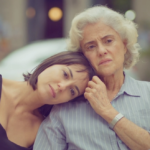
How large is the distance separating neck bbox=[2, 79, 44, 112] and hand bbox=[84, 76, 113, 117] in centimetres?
45

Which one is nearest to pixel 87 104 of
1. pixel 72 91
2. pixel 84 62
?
pixel 72 91

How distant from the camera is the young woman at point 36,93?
7.94 ft

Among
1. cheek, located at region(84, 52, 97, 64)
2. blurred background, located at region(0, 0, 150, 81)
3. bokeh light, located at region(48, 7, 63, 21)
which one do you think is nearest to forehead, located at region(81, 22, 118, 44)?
cheek, located at region(84, 52, 97, 64)

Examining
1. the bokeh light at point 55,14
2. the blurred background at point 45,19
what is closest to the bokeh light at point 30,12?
the blurred background at point 45,19

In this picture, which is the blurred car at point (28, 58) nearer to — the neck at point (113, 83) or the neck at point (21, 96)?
the neck at point (21, 96)

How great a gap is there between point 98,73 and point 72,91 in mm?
276

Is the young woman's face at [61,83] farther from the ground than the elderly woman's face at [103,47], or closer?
closer

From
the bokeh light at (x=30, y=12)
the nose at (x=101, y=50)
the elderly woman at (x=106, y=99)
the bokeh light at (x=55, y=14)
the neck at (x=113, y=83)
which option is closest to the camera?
the elderly woman at (x=106, y=99)

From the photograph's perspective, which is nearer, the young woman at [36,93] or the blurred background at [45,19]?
the young woman at [36,93]

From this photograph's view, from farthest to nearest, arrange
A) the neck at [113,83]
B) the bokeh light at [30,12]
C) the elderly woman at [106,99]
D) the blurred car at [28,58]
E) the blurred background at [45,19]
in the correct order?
the bokeh light at [30,12] < the blurred background at [45,19] < the blurred car at [28,58] < the neck at [113,83] < the elderly woman at [106,99]

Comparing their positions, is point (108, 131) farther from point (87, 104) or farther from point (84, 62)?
point (84, 62)

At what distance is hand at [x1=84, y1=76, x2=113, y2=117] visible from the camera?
7.78 ft

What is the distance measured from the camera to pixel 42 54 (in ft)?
20.9

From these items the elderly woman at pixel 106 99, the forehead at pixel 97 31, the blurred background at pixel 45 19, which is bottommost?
the blurred background at pixel 45 19
